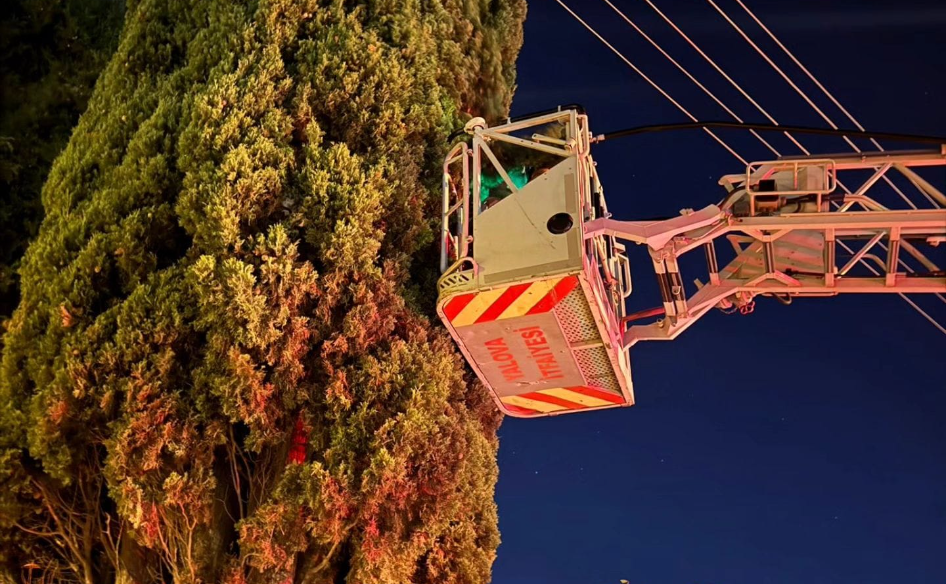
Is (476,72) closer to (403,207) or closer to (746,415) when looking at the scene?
(403,207)

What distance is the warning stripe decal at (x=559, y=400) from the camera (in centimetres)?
852

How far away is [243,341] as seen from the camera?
323 inches

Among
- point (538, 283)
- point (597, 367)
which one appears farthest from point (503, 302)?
point (597, 367)

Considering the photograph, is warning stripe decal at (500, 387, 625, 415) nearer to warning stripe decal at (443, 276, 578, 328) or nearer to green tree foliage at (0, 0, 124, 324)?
warning stripe decal at (443, 276, 578, 328)

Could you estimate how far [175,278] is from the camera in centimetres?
853

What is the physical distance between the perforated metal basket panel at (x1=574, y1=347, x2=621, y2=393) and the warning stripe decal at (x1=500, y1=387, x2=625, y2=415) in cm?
9

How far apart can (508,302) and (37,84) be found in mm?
6137

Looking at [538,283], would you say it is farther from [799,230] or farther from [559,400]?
[799,230]

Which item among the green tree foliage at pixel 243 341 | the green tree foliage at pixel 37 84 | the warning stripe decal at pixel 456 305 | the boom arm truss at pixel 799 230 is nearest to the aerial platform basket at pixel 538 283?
the warning stripe decal at pixel 456 305

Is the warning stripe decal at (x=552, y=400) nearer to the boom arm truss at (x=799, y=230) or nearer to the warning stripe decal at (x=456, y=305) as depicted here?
the warning stripe decal at (x=456, y=305)

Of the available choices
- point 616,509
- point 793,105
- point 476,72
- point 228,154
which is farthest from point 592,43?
point 228,154

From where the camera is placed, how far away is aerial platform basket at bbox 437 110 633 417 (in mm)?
7609

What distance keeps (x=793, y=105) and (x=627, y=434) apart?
15.9 ft

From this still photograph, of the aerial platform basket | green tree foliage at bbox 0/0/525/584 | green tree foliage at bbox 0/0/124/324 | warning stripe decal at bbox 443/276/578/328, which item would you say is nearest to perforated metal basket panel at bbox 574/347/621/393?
the aerial platform basket
